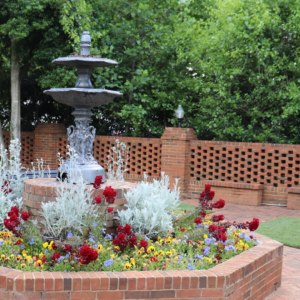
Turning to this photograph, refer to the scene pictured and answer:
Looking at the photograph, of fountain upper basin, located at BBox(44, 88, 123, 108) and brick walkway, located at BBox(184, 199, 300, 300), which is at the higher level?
fountain upper basin, located at BBox(44, 88, 123, 108)

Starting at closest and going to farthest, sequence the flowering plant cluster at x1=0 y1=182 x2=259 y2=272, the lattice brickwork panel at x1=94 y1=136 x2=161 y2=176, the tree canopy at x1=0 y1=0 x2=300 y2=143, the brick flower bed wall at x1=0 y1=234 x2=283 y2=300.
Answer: the brick flower bed wall at x1=0 y1=234 x2=283 y2=300 → the flowering plant cluster at x1=0 y1=182 x2=259 y2=272 → the tree canopy at x1=0 y1=0 x2=300 y2=143 → the lattice brickwork panel at x1=94 y1=136 x2=161 y2=176

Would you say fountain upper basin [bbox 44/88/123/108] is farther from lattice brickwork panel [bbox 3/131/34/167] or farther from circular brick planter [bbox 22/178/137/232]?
lattice brickwork panel [bbox 3/131/34/167]

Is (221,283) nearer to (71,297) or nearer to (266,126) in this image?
(71,297)

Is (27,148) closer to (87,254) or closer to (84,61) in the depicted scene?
(84,61)

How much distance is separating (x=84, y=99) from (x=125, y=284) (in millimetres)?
2745

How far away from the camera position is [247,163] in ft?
33.9

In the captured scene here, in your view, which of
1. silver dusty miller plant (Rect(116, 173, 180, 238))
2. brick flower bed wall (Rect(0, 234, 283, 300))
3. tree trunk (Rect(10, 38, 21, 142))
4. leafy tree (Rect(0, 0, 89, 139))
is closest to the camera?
brick flower bed wall (Rect(0, 234, 283, 300))

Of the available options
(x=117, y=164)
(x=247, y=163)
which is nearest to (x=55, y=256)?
(x=117, y=164)

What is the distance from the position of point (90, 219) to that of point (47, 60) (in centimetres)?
849

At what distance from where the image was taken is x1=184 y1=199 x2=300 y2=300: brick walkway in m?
4.48

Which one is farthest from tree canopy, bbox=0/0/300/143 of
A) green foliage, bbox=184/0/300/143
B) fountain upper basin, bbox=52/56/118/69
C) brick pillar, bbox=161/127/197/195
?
fountain upper basin, bbox=52/56/118/69

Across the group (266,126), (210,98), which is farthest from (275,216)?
(210,98)

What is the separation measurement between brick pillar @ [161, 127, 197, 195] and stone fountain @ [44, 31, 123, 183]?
18.0ft

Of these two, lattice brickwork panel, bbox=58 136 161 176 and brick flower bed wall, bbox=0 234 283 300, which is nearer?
brick flower bed wall, bbox=0 234 283 300
